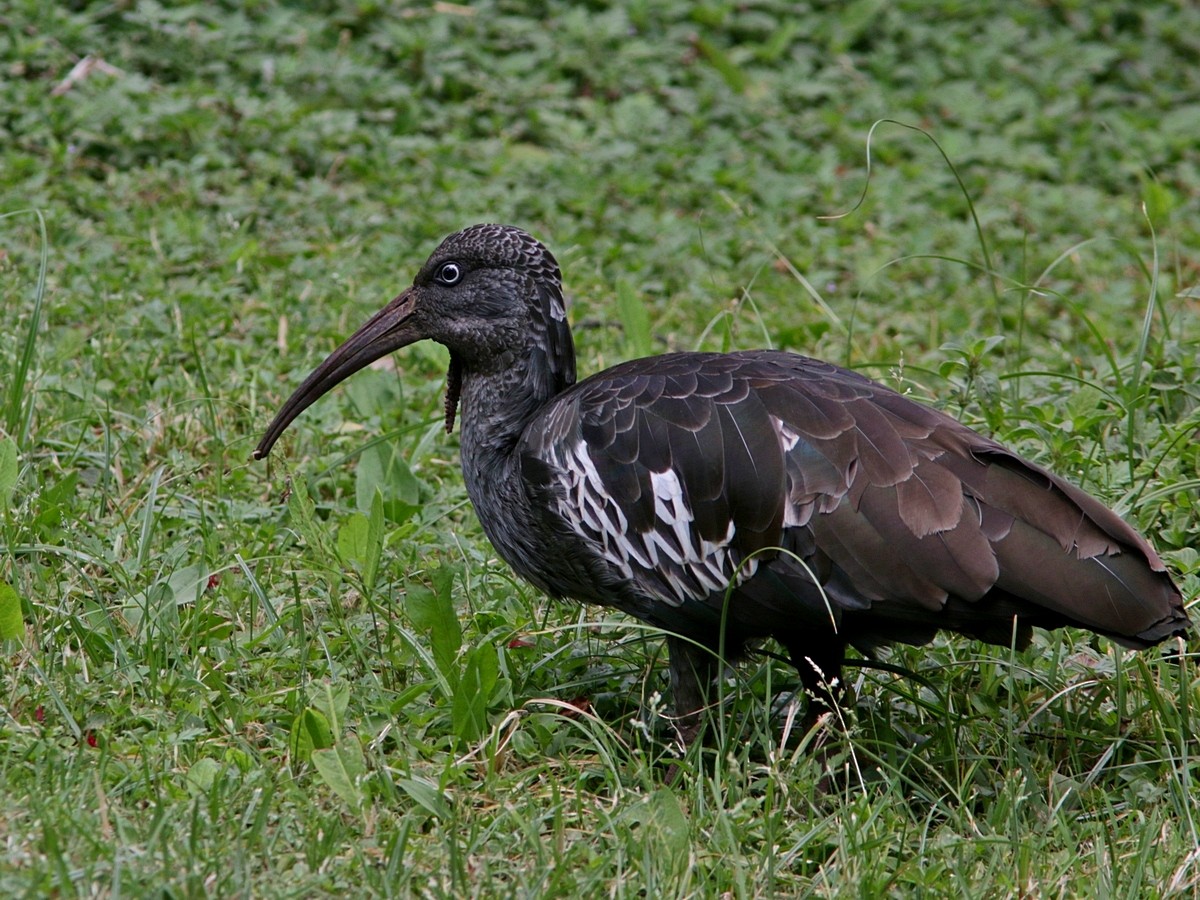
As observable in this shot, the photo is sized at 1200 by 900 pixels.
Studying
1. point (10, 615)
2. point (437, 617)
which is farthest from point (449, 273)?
point (10, 615)

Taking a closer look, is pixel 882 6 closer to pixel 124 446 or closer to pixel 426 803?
pixel 124 446

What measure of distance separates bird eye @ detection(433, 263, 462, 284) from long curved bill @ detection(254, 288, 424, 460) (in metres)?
0.12

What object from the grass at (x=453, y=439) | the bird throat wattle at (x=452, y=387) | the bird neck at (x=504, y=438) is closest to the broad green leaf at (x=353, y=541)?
the grass at (x=453, y=439)

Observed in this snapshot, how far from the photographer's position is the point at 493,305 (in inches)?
168

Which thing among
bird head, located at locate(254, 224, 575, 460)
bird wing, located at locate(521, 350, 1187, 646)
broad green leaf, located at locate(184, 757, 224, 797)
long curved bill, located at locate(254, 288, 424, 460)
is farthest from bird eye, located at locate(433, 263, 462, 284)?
broad green leaf, located at locate(184, 757, 224, 797)

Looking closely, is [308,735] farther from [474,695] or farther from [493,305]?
[493,305]

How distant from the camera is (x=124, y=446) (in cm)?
483

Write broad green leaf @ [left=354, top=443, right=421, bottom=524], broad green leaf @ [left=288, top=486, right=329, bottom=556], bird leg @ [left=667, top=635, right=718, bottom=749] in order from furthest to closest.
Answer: broad green leaf @ [left=354, top=443, right=421, bottom=524] < broad green leaf @ [left=288, top=486, right=329, bottom=556] < bird leg @ [left=667, top=635, right=718, bottom=749]

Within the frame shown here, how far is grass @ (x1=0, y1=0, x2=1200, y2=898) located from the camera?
3328mm

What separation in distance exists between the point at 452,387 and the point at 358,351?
0.29m

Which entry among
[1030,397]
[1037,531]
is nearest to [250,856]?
[1037,531]

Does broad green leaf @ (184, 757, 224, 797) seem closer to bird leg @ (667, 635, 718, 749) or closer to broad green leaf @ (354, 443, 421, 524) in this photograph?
bird leg @ (667, 635, 718, 749)

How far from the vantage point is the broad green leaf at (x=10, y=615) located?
3764 mm

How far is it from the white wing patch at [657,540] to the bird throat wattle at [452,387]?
704mm
